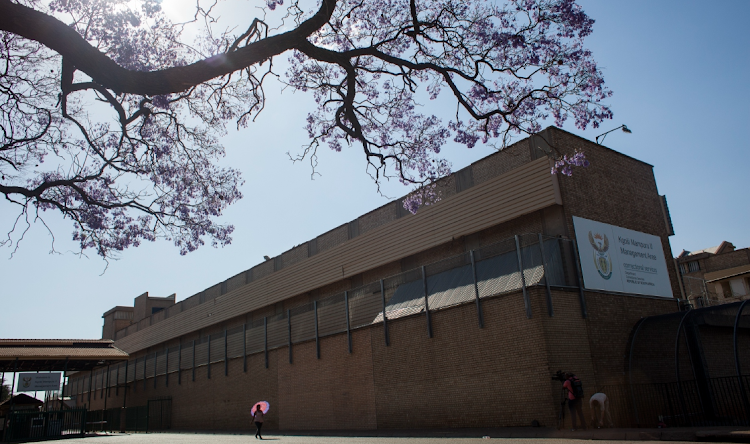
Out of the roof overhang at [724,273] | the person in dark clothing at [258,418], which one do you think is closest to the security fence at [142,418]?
the person in dark clothing at [258,418]

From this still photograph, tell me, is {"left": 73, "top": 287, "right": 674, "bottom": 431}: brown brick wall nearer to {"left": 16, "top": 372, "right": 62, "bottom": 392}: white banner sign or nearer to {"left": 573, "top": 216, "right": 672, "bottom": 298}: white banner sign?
{"left": 573, "top": 216, "right": 672, "bottom": 298}: white banner sign

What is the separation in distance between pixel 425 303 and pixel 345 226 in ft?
33.5

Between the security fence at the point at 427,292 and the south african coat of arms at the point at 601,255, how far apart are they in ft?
3.89

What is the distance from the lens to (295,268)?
31359 mm

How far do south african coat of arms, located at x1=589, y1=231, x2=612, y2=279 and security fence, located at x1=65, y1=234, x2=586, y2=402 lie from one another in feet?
3.89

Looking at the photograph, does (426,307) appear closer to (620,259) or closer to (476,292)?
(476,292)

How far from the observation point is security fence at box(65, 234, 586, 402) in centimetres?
1691

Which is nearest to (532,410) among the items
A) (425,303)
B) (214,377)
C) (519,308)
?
(519,308)

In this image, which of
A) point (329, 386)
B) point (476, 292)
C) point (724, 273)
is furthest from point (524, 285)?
point (724, 273)

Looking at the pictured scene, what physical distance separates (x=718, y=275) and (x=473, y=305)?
4442 cm

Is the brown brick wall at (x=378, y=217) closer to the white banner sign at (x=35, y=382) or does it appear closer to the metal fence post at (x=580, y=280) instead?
the metal fence post at (x=580, y=280)

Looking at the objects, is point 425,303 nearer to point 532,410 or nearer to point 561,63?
point 532,410

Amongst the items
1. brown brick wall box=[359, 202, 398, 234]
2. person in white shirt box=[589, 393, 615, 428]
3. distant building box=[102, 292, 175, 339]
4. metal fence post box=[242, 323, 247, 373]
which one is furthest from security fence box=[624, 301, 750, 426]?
distant building box=[102, 292, 175, 339]

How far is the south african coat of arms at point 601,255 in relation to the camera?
18594mm
